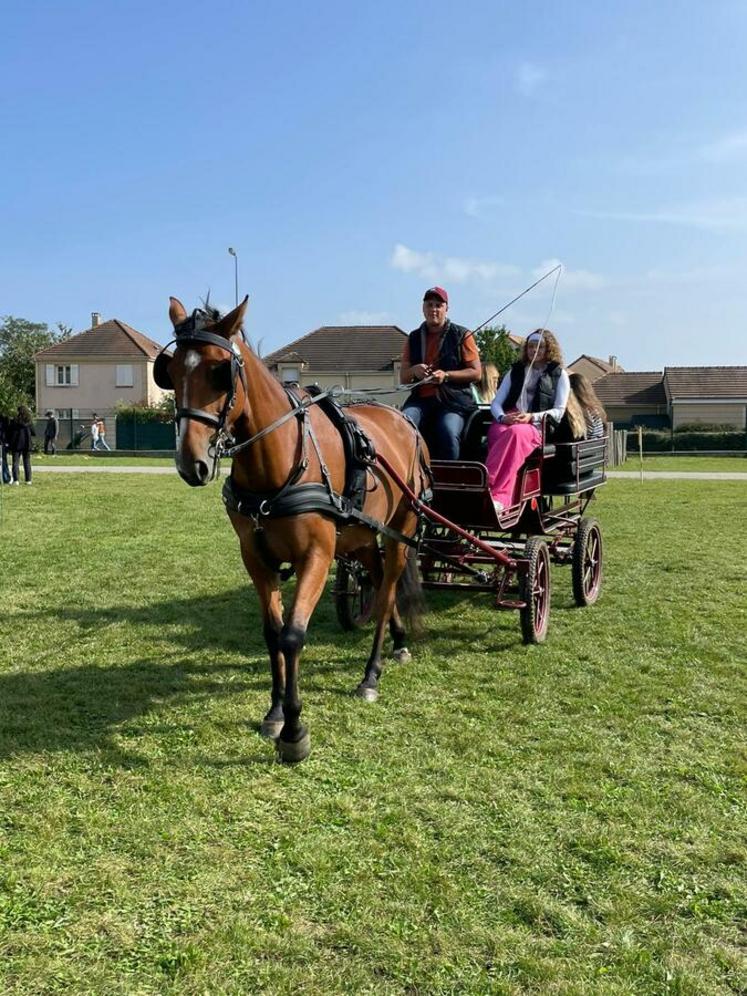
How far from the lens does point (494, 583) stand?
6.33 metres

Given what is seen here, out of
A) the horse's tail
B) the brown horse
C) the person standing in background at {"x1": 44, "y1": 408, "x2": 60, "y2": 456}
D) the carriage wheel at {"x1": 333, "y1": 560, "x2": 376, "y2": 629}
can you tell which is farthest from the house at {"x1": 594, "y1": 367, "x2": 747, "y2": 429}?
the brown horse

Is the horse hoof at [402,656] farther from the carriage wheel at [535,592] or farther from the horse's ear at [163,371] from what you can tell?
the horse's ear at [163,371]

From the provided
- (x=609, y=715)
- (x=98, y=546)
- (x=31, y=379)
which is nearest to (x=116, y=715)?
(x=609, y=715)

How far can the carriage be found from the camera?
5977mm

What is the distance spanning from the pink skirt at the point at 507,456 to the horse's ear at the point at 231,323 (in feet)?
Answer: 8.89

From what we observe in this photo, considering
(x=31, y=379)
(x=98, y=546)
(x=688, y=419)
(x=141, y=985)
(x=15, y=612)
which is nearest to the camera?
(x=141, y=985)

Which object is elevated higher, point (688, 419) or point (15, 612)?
point (688, 419)

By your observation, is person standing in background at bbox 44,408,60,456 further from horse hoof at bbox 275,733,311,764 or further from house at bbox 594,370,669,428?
house at bbox 594,370,669,428

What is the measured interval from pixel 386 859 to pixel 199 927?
0.77 meters

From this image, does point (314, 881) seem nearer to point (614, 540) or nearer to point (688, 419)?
point (614, 540)

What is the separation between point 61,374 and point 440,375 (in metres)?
53.0

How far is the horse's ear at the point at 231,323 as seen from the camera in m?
3.75

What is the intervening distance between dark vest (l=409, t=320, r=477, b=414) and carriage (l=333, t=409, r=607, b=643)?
249mm

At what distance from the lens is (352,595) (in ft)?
21.3
